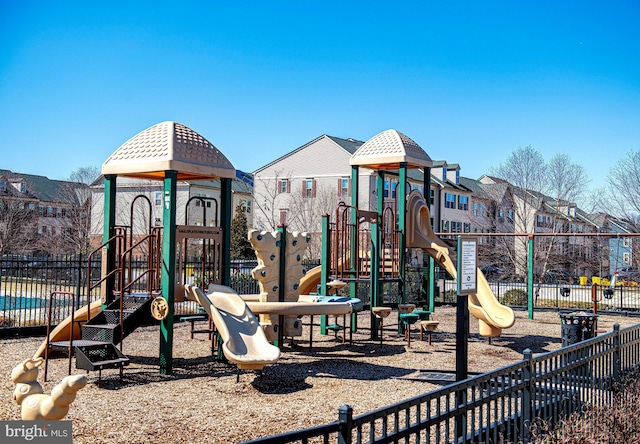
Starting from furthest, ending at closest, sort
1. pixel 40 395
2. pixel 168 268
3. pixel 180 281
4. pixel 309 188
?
pixel 309 188, pixel 180 281, pixel 168 268, pixel 40 395

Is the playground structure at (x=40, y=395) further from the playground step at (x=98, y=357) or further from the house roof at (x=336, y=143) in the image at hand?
the house roof at (x=336, y=143)

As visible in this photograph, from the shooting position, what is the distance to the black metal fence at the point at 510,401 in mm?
3793

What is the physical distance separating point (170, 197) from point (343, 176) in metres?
35.7

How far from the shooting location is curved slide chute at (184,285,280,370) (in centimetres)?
870

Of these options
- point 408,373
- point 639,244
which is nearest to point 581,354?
point 408,373

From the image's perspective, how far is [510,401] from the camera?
5.45m

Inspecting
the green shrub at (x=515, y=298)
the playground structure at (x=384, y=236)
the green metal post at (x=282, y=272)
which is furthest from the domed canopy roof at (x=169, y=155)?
the green shrub at (x=515, y=298)

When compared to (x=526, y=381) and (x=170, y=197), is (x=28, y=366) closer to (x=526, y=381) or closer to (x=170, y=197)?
(x=526, y=381)

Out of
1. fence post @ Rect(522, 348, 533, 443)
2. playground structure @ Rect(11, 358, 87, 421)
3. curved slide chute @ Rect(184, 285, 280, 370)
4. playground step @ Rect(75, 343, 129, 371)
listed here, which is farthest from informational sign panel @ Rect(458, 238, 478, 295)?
playground step @ Rect(75, 343, 129, 371)

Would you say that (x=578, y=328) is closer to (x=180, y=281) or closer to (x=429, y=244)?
(x=429, y=244)

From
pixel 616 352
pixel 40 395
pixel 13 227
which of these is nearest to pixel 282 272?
pixel 616 352

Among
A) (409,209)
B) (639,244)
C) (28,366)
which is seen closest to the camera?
(28,366)

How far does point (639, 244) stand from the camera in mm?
29031

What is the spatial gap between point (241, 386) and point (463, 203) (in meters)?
47.2
